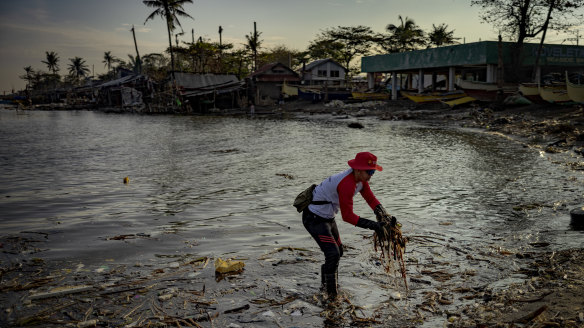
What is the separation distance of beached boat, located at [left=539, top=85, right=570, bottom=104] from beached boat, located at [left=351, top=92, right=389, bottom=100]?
65.1 ft

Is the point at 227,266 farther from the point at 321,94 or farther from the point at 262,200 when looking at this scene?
the point at 321,94

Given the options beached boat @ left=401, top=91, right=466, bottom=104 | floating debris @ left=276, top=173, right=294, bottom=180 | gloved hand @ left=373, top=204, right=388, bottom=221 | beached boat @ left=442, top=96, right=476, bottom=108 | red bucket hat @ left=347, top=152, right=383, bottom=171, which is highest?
beached boat @ left=401, top=91, right=466, bottom=104

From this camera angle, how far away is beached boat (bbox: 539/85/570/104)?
1045 inches

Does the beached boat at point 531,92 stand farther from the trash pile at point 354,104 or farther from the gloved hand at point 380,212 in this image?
the gloved hand at point 380,212

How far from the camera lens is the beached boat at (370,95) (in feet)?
151

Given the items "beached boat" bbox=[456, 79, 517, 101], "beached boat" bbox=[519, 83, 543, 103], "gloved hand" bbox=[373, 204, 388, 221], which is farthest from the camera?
"beached boat" bbox=[456, 79, 517, 101]

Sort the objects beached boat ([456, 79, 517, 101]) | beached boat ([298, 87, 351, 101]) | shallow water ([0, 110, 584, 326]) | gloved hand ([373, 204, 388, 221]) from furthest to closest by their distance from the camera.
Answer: beached boat ([298, 87, 351, 101]) → beached boat ([456, 79, 517, 101]) → shallow water ([0, 110, 584, 326]) → gloved hand ([373, 204, 388, 221])

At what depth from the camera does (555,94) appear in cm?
2669

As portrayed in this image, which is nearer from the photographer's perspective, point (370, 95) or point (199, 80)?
point (370, 95)

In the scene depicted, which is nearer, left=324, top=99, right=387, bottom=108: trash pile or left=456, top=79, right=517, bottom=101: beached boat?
left=456, top=79, right=517, bottom=101: beached boat

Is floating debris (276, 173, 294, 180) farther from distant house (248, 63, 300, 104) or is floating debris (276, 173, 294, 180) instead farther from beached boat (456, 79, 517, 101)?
distant house (248, 63, 300, 104)

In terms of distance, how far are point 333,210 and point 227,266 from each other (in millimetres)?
1608

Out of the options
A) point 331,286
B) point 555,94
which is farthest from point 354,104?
point 331,286

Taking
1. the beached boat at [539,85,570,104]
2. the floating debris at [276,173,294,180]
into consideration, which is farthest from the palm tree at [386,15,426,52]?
the floating debris at [276,173,294,180]
